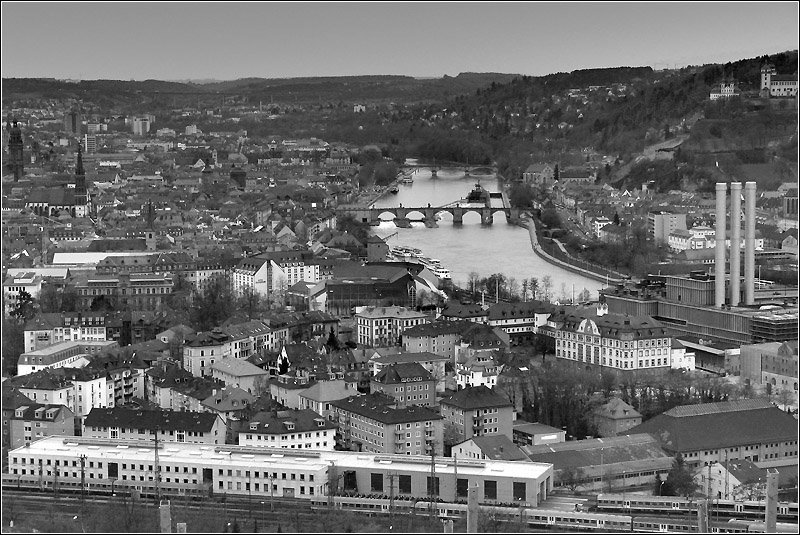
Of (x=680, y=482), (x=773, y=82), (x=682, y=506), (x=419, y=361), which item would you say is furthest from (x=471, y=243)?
(x=682, y=506)

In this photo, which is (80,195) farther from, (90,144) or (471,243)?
(90,144)

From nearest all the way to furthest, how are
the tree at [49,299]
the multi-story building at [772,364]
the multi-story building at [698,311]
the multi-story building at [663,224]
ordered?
the multi-story building at [772,364]
the multi-story building at [698,311]
the tree at [49,299]
the multi-story building at [663,224]

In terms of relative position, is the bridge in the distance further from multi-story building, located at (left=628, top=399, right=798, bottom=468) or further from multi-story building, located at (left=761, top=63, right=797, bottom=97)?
multi-story building, located at (left=628, top=399, right=798, bottom=468)

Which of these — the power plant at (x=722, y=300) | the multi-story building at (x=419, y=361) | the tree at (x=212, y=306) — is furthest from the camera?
the tree at (x=212, y=306)

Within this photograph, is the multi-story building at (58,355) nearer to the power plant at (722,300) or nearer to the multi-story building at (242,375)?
the multi-story building at (242,375)

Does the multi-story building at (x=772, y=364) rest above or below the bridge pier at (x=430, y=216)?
above

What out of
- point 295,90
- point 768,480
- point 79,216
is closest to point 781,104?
point 79,216

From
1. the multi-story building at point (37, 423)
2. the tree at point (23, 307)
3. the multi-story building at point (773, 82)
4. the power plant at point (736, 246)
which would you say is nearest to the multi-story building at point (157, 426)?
the multi-story building at point (37, 423)

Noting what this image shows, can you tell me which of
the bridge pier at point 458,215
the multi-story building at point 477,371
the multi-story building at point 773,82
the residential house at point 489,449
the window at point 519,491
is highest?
the multi-story building at point 773,82

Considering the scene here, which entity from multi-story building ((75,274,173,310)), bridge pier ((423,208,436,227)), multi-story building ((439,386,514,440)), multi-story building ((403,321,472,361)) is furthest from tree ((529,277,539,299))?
bridge pier ((423,208,436,227))
